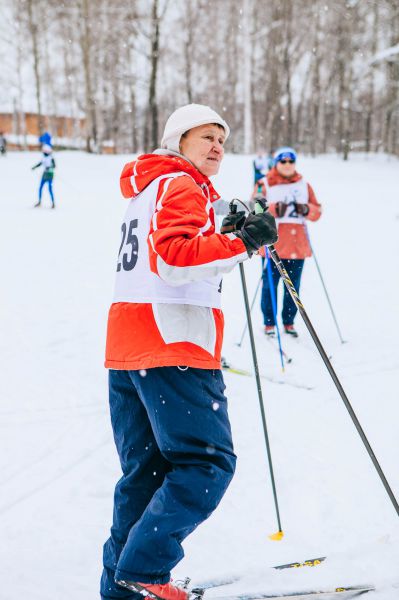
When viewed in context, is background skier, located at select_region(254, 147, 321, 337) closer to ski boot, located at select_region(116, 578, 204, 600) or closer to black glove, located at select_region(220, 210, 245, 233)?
black glove, located at select_region(220, 210, 245, 233)

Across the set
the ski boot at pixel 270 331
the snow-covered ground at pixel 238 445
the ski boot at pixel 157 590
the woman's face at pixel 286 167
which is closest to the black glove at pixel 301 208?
the woman's face at pixel 286 167

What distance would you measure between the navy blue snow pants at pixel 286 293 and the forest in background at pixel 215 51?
59.6 ft

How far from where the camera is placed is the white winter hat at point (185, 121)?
2.00 m

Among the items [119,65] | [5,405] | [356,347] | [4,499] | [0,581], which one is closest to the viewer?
[0,581]

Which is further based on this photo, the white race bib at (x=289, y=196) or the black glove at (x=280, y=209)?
the white race bib at (x=289, y=196)

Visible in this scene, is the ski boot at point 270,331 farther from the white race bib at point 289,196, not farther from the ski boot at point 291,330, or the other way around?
the white race bib at point 289,196

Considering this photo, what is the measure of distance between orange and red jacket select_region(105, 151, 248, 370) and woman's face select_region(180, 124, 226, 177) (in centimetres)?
6

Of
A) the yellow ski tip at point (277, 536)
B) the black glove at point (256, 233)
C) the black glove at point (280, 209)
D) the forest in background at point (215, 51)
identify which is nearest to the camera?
Answer: the black glove at point (256, 233)

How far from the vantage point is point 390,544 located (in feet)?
8.32

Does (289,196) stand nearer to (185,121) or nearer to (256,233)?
(185,121)

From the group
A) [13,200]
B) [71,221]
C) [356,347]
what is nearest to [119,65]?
[13,200]

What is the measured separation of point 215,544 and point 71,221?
11.0 m

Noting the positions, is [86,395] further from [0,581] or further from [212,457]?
[212,457]

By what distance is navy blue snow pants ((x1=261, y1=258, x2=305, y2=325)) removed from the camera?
17.9 ft
